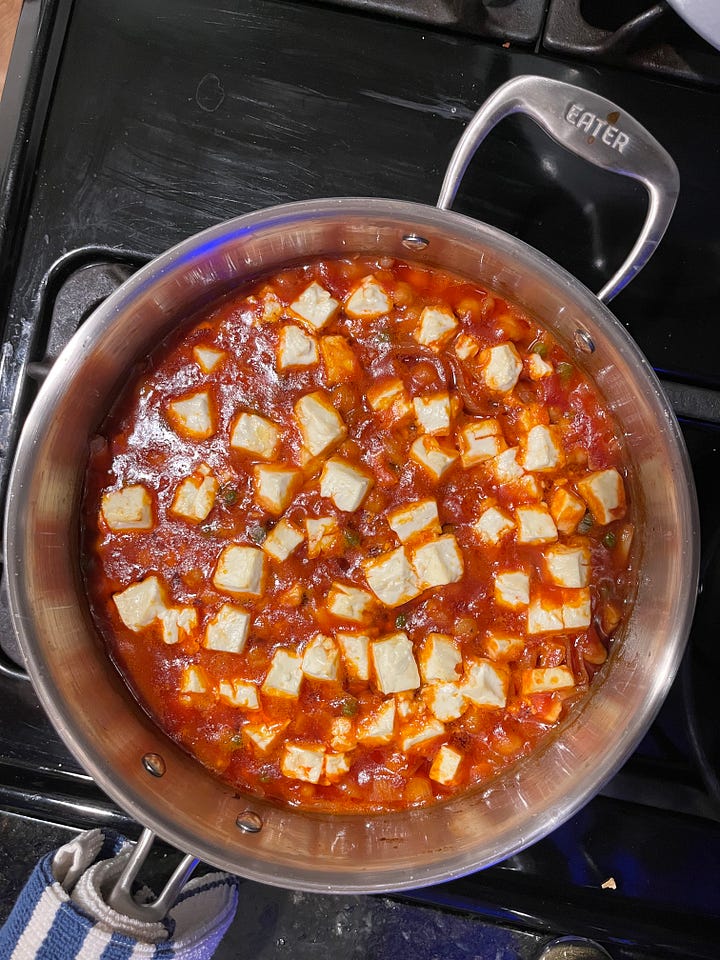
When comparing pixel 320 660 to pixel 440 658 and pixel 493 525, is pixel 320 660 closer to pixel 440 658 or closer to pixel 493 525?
pixel 440 658

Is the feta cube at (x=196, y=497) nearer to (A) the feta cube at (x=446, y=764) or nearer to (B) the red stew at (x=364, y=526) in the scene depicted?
(B) the red stew at (x=364, y=526)

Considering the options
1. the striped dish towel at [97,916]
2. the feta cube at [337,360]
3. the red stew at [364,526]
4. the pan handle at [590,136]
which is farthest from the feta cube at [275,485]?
the striped dish towel at [97,916]

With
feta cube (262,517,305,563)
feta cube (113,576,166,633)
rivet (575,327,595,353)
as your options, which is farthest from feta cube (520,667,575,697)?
feta cube (113,576,166,633)

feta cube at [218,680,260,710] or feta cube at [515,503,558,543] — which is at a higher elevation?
feta cube at [515,503,558,543]

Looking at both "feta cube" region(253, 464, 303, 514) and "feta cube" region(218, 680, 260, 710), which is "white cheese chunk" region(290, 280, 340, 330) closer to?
"feta cube" region(253, 464, 303, 514)

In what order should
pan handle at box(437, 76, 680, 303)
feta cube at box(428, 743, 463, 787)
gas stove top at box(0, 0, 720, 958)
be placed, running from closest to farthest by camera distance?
pan handle at box(437, 76, 680, 303) < feta cube at box(428, 743, 463, 787) < gas stove top at box(0, 0, 720, 958)

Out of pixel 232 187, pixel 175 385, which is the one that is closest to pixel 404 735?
pixel 175 385

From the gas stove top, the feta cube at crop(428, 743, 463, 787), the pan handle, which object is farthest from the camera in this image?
the gas stove top

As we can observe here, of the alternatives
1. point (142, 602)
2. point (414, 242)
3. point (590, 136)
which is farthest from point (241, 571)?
point (590, 136)
